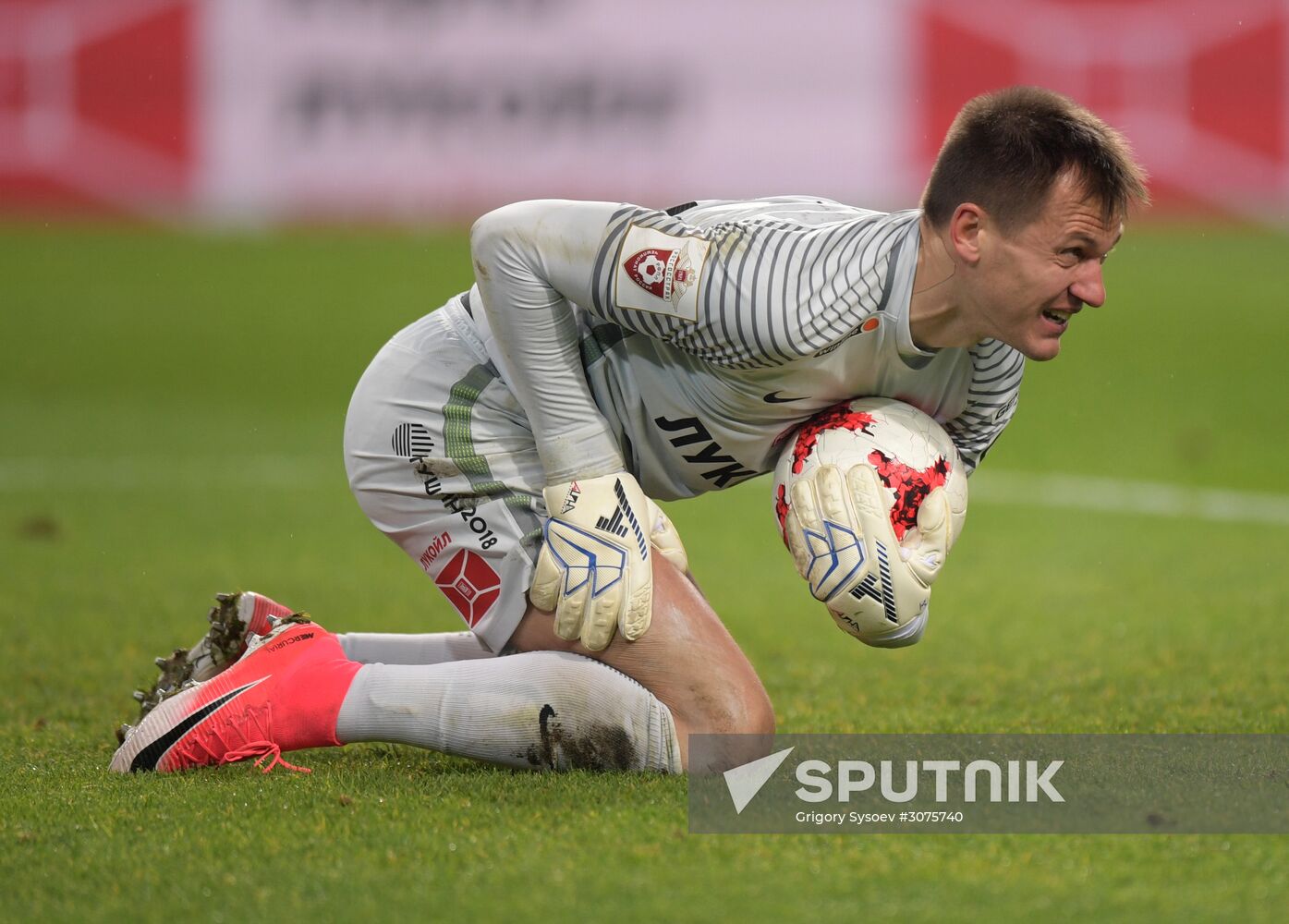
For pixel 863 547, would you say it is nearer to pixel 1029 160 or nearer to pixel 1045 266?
pixel 1045 266

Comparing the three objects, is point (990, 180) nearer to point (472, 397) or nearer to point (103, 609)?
point (472, 397)

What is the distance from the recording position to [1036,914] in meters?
2.50

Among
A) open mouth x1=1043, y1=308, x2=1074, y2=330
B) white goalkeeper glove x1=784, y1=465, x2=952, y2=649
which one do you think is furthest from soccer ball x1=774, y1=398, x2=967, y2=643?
open mouth x1=1043, y1=308, x2=1074, y2=330

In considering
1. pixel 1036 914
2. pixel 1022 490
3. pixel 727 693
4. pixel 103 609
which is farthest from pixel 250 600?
pixel 1022 490

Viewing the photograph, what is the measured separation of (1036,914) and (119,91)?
1306cm

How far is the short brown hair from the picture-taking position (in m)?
3.21

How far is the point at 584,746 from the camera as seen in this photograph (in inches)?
135

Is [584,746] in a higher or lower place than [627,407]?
lower

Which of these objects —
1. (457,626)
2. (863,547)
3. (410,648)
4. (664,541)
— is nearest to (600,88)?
(457,626)

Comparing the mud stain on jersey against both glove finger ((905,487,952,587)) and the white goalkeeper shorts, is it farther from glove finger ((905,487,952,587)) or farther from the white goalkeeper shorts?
glove finger ((905,487,952,587))

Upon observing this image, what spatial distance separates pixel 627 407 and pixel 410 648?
845 millimetres

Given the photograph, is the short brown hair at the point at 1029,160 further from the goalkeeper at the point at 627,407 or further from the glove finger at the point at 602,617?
the glove finger at the point at 602,617
